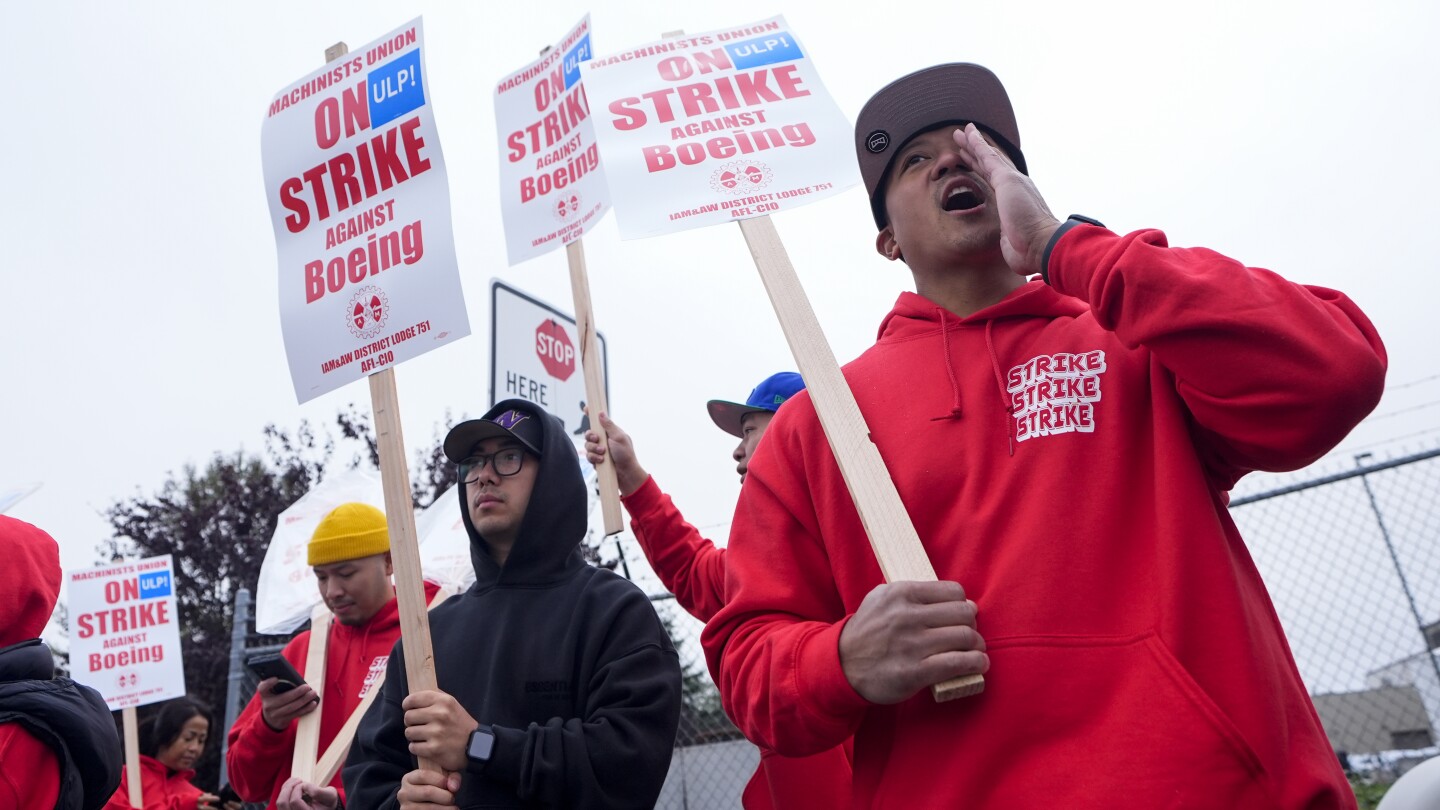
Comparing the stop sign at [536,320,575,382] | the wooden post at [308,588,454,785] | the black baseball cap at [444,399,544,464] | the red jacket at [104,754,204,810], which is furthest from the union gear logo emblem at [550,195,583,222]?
the red jacket at [104,754,204,810]

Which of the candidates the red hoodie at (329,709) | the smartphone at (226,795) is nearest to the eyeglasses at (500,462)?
the red hoodie at (329,709)

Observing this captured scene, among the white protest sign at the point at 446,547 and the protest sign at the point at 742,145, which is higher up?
the protest sign at the point at 742,145

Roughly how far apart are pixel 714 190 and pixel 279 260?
59.0 inches

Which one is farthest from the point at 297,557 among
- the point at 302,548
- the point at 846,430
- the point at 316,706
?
Answer: the point at 846,430

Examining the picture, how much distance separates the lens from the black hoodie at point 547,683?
2.66 meters

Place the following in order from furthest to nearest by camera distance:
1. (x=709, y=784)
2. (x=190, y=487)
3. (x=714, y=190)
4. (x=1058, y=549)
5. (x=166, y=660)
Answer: (x=190, y=487) < (x=166, y=660) < (x=709, y=784) < (x=714, y=190) < (x=1058, y=549)

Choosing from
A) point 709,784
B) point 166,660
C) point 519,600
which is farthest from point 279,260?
point 166,660

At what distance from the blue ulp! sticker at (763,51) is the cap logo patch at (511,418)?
1.39 metres

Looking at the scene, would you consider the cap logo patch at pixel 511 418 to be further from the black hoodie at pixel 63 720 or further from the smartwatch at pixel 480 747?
the black hoodie at pixel 63 720

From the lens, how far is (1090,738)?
149 cm

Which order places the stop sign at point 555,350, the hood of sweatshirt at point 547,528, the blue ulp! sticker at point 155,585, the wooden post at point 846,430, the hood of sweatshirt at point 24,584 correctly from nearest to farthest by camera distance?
the wooden post at point 846,430 → the hood of sweatshirt at point 24,584 → the hood of sweatshirt at point 547,528 → the stop sign at point 555,350 → the blue ulp! sticker at point 155,585

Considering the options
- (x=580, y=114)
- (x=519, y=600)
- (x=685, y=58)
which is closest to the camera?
(x=685, y=58)

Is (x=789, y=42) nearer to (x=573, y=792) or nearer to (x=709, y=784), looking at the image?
(x=573, y=792)

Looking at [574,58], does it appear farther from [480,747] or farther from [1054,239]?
[1054,239]
